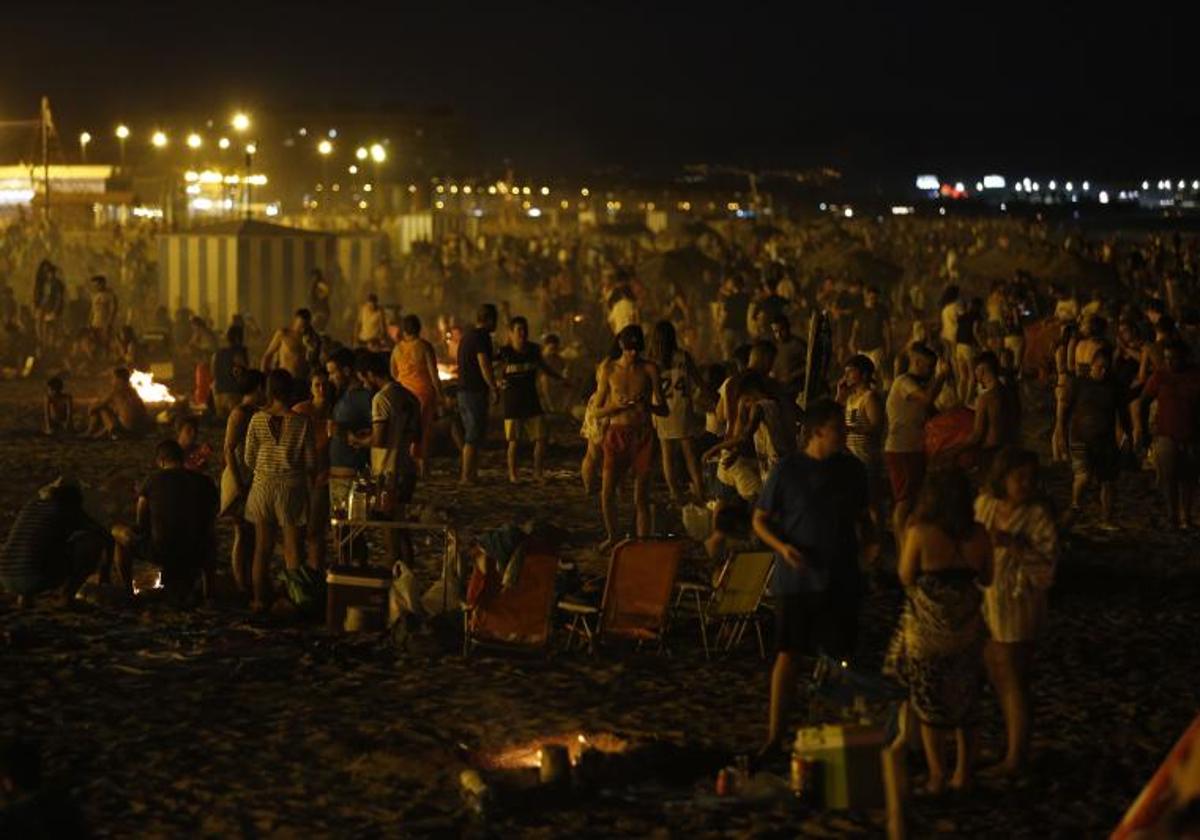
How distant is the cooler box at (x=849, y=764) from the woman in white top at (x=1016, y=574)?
61 cm

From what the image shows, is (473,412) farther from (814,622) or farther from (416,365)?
(814,622)

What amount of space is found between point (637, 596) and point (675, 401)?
379 cm

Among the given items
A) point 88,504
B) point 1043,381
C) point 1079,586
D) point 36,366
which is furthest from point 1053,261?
point 88,504

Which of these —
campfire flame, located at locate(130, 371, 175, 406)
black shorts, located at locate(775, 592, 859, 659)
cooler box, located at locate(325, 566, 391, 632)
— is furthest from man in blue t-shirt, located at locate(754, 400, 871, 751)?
campfire flame, located at locate(130, 371, 175, 406)

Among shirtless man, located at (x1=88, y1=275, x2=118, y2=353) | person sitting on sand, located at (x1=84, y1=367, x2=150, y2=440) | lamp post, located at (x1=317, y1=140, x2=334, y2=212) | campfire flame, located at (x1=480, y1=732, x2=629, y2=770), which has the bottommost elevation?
campfire flame, located at (x1=480, y1=732, x2=629, y2=770)

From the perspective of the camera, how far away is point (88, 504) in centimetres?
1112

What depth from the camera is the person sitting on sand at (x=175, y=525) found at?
9984 mm

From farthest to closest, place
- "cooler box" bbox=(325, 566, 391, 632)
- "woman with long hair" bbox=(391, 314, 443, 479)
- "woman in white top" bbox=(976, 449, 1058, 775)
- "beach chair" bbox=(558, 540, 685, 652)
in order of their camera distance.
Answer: "woman with long hair" bbox=(391, 314, 443, 479) < "cooler box" bbox=(325, 566, 391, 632) < "beach chair" bbox=(558, 540, 685, 652) < "woman in white top" bbox=(976, 449, 1058, 775)

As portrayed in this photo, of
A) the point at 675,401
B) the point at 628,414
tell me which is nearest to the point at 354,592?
the point at 628,414

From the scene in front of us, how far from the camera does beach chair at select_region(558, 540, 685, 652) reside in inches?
348

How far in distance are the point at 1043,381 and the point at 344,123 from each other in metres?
145

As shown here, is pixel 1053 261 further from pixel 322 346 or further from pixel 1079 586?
pixel 1079 586

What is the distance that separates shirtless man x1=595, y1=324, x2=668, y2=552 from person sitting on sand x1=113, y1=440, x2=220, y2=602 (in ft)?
8.65

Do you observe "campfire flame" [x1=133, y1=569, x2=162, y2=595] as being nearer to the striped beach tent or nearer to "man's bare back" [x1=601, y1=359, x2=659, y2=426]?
"man's bare back" [x1=601, y1=359, x2=659, y2=426]
